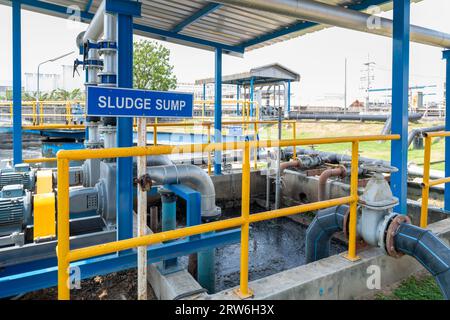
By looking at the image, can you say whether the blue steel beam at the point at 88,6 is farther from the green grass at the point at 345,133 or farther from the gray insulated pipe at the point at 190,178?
the green grass at the point at 345,133

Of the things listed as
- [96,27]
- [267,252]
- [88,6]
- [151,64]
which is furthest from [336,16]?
[151,64]

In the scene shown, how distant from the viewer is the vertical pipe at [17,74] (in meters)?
5.93

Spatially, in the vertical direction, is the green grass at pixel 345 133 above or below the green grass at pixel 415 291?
above

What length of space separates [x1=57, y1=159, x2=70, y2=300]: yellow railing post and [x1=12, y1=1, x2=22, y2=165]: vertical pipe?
198 inches

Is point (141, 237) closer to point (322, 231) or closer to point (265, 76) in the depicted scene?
point (322, 231)

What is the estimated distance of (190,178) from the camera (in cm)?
412

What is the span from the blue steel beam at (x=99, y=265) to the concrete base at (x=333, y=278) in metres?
0.65

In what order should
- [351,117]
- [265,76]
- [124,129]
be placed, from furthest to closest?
[351,117]
[265,76]
[124,129]

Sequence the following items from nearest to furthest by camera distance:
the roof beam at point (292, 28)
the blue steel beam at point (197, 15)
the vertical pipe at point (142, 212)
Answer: the vertical pipe at point (142, 212)
the roof beam at point (292, 28)
the blue steel beam at point (197, 15)

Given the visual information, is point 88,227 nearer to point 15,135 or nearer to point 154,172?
point 154,172

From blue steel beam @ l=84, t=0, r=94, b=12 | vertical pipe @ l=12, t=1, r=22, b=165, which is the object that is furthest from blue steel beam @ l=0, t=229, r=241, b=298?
blue steel beam @ l=84, t=0, r=94, b=12

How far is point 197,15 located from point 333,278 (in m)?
4.49

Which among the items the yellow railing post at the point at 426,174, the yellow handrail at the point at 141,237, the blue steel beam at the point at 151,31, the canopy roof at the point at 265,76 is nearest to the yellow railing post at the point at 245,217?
the yellow handrail at the point at 141,237
